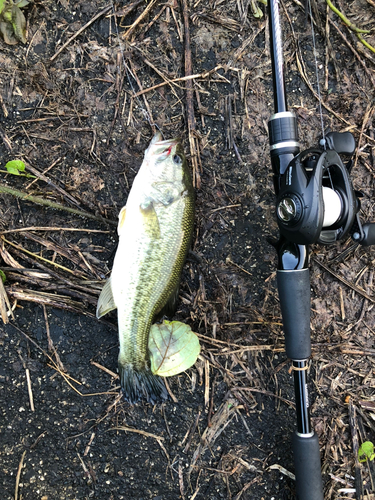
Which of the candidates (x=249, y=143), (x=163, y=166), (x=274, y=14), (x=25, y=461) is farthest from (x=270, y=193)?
(x=25, y=461)

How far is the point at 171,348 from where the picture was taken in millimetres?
2639

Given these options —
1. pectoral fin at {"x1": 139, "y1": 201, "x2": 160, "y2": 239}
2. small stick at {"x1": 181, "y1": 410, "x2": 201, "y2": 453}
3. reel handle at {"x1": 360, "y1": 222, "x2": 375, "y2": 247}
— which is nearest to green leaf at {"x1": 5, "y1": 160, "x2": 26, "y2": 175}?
pectoral fin at {"x1": 139, "y1": 201, "x2": 160, "y2": 239}

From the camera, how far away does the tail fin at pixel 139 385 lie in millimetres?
2533

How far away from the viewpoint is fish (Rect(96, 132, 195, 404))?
7.84 feet

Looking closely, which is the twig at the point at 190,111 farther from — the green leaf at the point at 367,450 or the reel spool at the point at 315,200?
the green leaf at the point at 367,450

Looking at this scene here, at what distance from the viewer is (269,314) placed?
9.49ft

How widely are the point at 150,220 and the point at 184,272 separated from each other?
64cm

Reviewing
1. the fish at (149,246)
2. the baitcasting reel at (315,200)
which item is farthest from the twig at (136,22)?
the baitcasting reel at (315,200)

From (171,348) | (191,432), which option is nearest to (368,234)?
(171,348)

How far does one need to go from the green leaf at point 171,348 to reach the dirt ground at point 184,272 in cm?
18

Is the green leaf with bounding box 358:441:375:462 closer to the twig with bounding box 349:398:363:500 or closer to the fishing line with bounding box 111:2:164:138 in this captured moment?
the twig with bounding box 349:398:363:500

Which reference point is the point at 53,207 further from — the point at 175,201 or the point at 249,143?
the point at 249,143

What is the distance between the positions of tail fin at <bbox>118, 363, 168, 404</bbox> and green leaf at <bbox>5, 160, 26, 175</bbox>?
5.11ft

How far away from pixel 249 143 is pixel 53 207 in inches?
62.9
